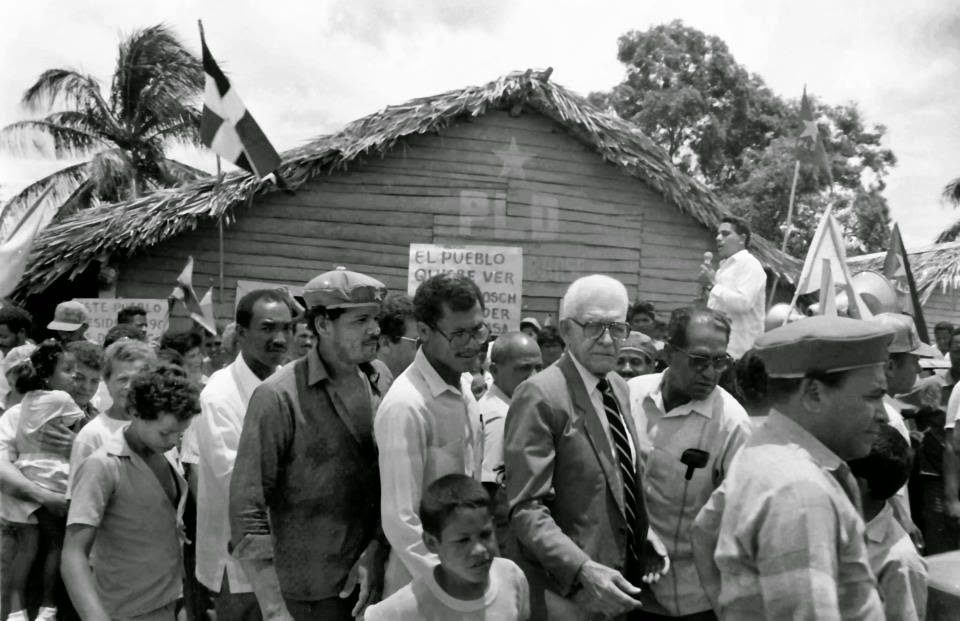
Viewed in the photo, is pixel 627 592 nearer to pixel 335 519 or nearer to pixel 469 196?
pixel 335 519

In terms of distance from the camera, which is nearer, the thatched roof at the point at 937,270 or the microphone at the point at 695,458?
the microphone at the point at 695,458

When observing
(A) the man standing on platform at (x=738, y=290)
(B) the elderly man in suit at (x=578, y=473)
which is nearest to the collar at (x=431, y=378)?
(B) the elderly man in suit at (x=578, y=473)

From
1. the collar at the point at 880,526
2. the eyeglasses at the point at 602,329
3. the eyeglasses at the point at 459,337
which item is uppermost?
the eyeglasses at the point at 602,329

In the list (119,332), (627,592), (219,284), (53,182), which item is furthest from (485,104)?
(53,182)

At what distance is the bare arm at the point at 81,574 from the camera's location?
11.0ft

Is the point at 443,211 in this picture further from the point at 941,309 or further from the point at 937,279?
the point at 941,309

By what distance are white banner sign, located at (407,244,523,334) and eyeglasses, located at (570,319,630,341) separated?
6960 millimetres

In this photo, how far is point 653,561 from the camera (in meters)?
3.33

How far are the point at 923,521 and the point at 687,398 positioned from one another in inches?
132

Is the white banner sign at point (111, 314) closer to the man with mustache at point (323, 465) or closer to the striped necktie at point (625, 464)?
the man with mustache at point (323, 465)

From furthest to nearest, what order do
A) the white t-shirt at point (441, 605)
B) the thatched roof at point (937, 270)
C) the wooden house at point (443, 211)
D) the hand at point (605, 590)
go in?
Result: the thatched roof at point (937, 270), the wooden house at point (443, 211), the white t-shirt at point (441, 605), the hand at point (605, 590)

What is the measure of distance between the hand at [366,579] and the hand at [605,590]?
0.73 metres

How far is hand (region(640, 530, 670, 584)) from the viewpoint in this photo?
3322 mm

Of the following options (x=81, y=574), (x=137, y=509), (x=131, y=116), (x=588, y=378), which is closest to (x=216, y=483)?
(x=137, y=509)
